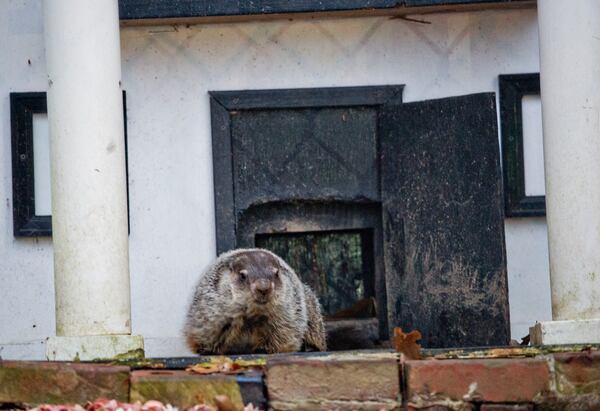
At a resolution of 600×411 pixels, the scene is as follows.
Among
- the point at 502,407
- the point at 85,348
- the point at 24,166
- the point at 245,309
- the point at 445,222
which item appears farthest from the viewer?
the point at 24,166

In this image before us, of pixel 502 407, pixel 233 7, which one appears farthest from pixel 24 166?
pixel 502 407

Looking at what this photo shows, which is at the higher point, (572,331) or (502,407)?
(572,331)

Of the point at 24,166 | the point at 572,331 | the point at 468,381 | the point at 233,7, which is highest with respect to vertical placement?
the point at 233,7

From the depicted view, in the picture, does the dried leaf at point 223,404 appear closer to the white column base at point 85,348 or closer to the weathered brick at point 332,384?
the weathered brick at point 332,384

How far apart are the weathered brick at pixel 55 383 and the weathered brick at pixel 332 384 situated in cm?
66

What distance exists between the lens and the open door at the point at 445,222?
7.82 meters

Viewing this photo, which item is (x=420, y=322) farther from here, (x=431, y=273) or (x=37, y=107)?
(x=37, y=107)

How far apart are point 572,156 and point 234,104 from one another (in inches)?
109

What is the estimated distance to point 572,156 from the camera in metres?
6.40

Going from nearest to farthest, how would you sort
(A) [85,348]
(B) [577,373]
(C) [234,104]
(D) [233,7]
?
(B) [577,373] → (A) [85,348] → (D) [233,7] → (C) [234,104]

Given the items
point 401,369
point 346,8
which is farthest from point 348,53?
point 401,369

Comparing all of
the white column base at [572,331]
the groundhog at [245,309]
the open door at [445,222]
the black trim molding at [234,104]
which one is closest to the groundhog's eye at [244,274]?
the groundhog at [245,309]

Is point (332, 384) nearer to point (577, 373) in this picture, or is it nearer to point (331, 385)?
point (331, 385)

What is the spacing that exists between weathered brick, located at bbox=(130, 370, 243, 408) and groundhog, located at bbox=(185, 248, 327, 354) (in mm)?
2192
